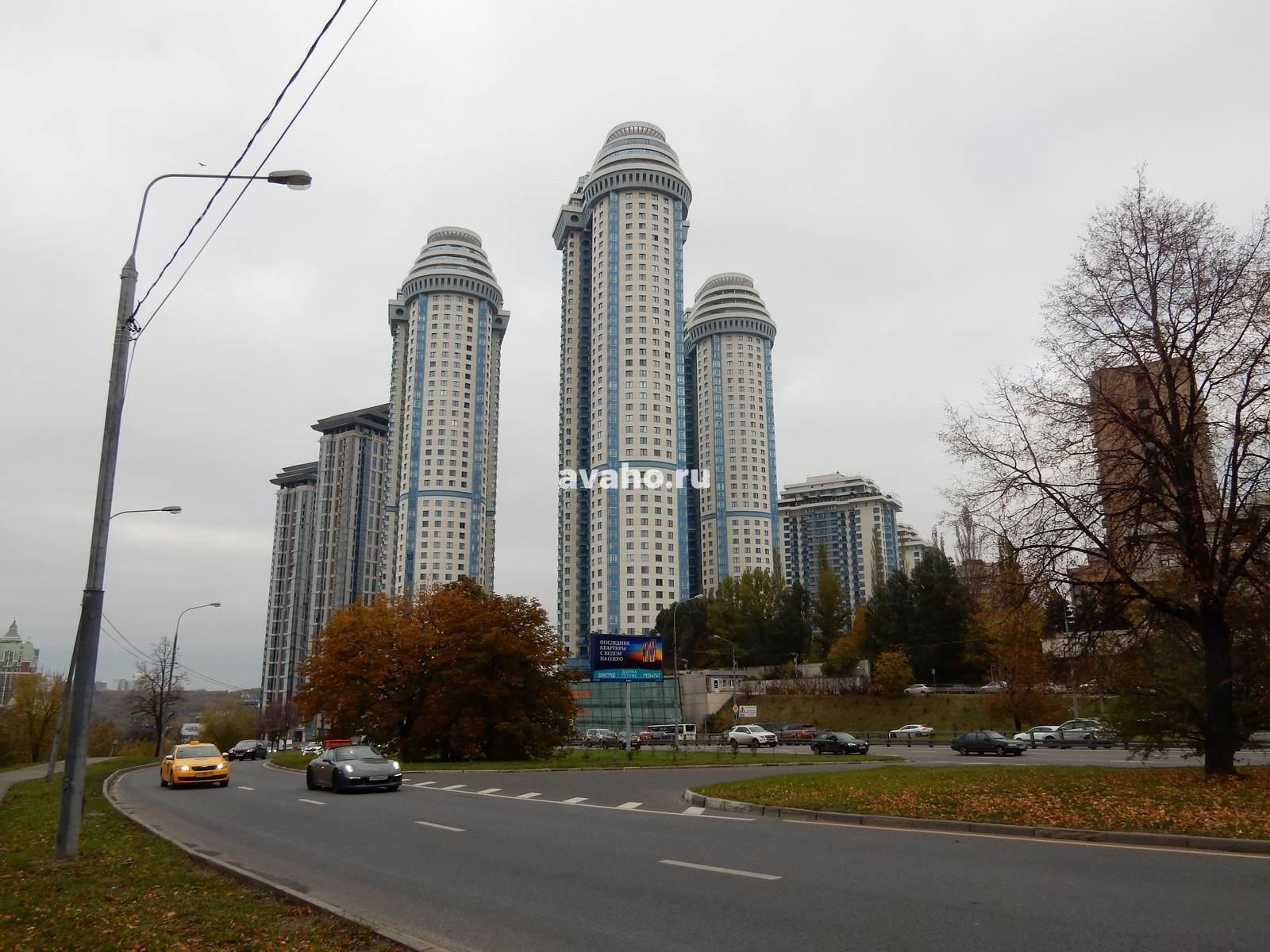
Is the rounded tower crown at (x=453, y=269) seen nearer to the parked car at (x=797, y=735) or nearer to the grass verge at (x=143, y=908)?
the parked car at (x=797, y=735)

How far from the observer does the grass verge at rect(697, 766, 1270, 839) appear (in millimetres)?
12727

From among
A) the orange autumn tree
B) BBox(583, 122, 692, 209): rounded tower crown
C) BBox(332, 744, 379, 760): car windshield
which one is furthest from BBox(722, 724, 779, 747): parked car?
BBox(583, 122, 692, 209): rounded tower crown

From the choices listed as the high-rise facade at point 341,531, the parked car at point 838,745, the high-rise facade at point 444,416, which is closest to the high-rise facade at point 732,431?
the high-rise facade at point 444,416

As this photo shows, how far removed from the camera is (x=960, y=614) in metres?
79.3

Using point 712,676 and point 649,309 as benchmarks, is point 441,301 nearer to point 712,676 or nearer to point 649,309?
point 649,309

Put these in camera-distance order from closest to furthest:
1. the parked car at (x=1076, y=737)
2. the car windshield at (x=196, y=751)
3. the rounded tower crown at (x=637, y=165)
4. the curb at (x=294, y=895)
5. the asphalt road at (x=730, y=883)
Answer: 1. the curb at (x=294, y=895)
2. the asphalt road at (x=730, y=883)
3. the car windshield at (x=196, y=751)
4. the parked car at (x=1076, y=737)
5. the rounded tower crown at (x=637, y=165)

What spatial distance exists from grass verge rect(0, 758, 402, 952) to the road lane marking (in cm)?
437

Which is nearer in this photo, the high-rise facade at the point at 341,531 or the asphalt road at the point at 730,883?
the asphalt road at the point at 730,883

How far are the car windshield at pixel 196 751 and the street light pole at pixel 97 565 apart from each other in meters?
15.7

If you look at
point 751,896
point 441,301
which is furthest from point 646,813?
point 441,301

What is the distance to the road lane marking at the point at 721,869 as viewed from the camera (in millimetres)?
9688

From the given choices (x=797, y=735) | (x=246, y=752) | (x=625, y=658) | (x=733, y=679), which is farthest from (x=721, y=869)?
(x=733, y=679)

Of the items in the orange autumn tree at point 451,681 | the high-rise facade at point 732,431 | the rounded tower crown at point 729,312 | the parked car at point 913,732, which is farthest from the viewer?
the rounded tower crown at point 729,312

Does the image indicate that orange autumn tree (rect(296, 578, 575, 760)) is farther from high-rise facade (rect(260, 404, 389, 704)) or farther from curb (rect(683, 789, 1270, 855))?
high-rise facade (rect(260, 404, 389, 704))
